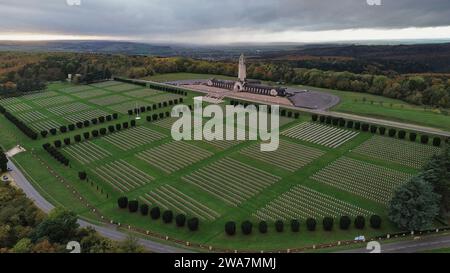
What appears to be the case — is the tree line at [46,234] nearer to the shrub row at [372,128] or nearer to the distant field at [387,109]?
the shrub row at [372,128]

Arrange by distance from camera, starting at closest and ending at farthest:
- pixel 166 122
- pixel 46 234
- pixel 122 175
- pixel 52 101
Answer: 1. pixel 46 234
2. pixel 122 175
3. pixel 166 122
4. pixel 52 101

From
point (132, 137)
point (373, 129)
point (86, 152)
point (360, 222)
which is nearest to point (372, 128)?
point (373, 129)

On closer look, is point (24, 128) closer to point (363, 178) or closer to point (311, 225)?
point (311, 225)

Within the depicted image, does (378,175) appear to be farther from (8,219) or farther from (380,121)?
(8,219)

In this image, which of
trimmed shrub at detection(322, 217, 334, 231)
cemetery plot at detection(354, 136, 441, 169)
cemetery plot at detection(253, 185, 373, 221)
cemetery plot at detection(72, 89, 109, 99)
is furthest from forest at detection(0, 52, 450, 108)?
trimmed shrub at detection(322, 217, 334, 231)

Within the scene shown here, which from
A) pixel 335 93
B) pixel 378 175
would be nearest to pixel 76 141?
pixel 378 175

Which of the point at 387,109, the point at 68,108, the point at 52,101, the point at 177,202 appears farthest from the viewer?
the point at 52,101

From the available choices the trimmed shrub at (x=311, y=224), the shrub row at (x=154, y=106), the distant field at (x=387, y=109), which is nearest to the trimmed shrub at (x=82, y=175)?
the trimmed shrub at (x=311, y=224)
